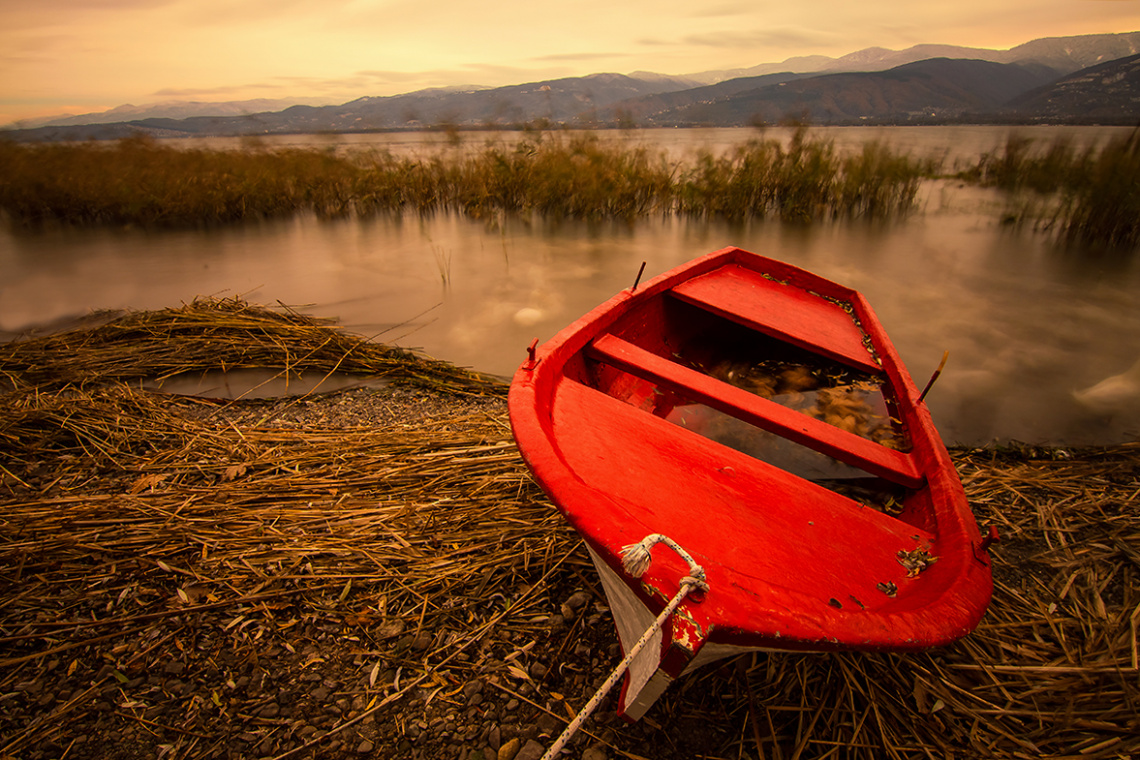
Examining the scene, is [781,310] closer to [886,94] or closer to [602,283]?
[602,283]

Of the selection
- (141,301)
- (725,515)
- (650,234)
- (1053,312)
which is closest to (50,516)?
(725,515)

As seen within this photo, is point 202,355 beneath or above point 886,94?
beneath

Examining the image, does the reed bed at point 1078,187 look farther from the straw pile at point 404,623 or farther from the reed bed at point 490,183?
the straw pile at point 404,623

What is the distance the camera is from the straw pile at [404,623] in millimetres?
1793

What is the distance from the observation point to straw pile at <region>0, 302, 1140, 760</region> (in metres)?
1.79

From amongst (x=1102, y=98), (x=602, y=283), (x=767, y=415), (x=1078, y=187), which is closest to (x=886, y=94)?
(x=1102, y=98)

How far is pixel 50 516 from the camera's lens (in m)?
2.64

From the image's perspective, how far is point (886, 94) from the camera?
10862cm

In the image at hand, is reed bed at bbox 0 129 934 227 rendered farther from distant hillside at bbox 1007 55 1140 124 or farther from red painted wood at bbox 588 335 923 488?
distant hillside at bbox 1007 55 1140 124

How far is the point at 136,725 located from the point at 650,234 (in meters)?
9.65

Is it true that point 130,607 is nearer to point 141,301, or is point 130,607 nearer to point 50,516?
point 50,516

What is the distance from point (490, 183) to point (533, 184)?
3.10ft

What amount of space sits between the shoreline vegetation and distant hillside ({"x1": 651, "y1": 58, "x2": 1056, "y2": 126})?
92557 millimetres

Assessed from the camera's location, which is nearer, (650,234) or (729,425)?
(729,425)
